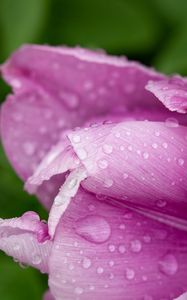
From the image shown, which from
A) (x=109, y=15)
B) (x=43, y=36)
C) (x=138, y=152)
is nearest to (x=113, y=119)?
(x=138, y=152)

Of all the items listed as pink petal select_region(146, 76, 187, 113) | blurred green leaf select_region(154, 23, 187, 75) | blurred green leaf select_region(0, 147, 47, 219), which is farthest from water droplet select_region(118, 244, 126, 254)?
blurred green leaf select_region(154, 23, 187, 75)

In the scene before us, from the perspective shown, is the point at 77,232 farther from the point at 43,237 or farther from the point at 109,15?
the point at 109,15

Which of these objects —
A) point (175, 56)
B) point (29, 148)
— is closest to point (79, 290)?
point (29, 148)

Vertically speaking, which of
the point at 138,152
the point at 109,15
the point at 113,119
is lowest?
the point at 109,15

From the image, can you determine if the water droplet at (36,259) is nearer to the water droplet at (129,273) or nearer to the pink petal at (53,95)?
the water droplet at (129,273)

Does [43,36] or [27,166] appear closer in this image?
[27,166]

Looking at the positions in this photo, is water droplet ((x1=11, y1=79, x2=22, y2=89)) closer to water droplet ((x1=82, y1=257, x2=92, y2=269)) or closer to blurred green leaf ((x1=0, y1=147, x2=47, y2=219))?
blurred green leaf ((x1=0, y1=147, x2=47, y2=219))

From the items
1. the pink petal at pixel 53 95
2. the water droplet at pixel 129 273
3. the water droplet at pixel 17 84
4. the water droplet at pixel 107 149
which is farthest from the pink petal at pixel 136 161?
the water droplet at pixel 17 84
